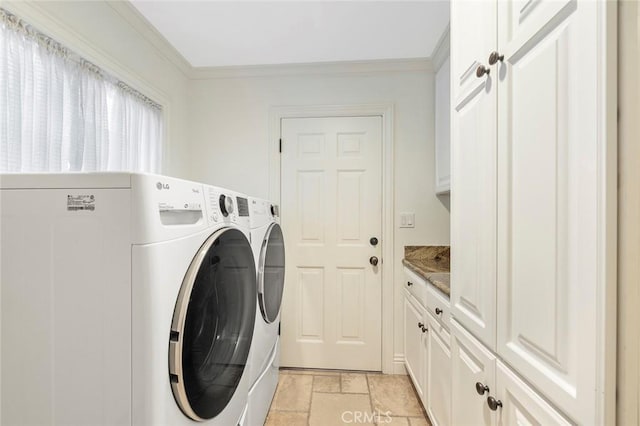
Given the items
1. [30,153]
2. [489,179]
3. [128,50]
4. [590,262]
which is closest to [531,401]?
[590,262]

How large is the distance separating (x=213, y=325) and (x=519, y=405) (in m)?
0.90

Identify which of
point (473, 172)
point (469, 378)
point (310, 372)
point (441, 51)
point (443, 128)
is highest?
point (441, 51)

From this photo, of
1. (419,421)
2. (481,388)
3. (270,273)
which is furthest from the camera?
(419,421)

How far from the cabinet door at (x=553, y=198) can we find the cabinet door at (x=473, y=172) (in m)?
0.05

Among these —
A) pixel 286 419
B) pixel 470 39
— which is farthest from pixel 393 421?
pixel 470 39

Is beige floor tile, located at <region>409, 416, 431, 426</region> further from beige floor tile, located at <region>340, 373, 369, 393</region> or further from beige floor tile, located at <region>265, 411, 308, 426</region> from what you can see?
beige floor tile, located at <region>265, 411, 308, 426</region>

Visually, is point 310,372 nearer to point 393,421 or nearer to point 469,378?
point 393,421

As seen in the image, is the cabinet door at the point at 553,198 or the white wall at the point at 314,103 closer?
the cabinet door at the point at 553,198

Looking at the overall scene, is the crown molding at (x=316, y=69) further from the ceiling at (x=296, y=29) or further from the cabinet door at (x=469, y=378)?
the cabinet door at (x=469, y=378)

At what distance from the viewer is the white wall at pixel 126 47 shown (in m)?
1.25

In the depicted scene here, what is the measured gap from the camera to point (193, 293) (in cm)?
76

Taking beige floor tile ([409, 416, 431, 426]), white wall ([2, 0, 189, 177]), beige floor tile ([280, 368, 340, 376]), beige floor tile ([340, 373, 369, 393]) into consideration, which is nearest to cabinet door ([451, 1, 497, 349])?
beige floor tile ([409, 416, 431, 426])

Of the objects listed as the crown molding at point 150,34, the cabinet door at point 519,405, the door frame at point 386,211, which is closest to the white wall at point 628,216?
the cabinet door at point 519,405

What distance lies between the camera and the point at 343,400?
186 centimetres
